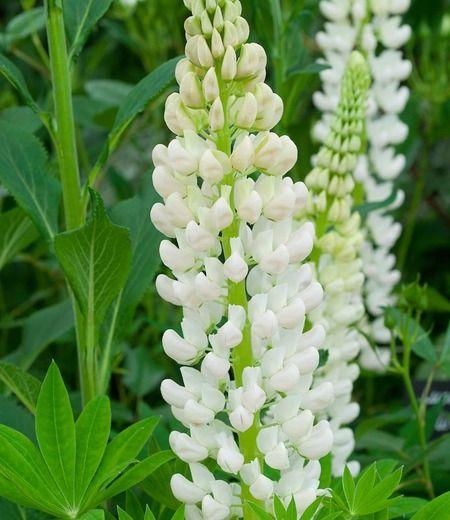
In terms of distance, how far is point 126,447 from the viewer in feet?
2.51

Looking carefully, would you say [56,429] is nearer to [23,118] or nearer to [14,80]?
[14,80]

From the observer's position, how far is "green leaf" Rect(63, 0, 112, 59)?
949 millimetres

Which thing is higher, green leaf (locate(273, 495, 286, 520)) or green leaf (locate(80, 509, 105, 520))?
green leaf (locate(80, 509, 105, 520))

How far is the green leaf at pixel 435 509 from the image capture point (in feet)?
2.42

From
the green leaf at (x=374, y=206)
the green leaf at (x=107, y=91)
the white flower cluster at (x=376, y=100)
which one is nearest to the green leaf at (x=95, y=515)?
the green leaf at (x=374, y=206)

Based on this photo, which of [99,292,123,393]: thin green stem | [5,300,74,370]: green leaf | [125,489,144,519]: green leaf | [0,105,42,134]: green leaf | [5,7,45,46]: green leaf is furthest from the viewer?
[5,7,45,46]: green leaf

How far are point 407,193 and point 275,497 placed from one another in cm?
139

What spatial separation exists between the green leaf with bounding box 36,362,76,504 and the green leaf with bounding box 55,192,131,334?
128 millimetres

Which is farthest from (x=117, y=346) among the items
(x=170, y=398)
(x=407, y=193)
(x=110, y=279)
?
(x=407, y=193)

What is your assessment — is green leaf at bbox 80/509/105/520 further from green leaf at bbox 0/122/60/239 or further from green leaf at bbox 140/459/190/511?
green leaf at bbox 0/122/60/239

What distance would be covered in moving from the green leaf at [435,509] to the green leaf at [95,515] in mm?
219

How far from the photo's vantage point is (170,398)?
0.76 meters

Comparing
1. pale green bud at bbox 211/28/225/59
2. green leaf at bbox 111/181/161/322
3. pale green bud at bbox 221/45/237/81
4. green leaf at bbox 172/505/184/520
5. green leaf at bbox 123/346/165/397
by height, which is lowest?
green leaf at bbox 123/346/165/397

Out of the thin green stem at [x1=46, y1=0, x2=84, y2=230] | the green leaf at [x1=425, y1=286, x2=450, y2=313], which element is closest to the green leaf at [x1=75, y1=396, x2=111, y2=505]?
the thin green stem at [x1=46, y1=0, x2=84, y2=230]
